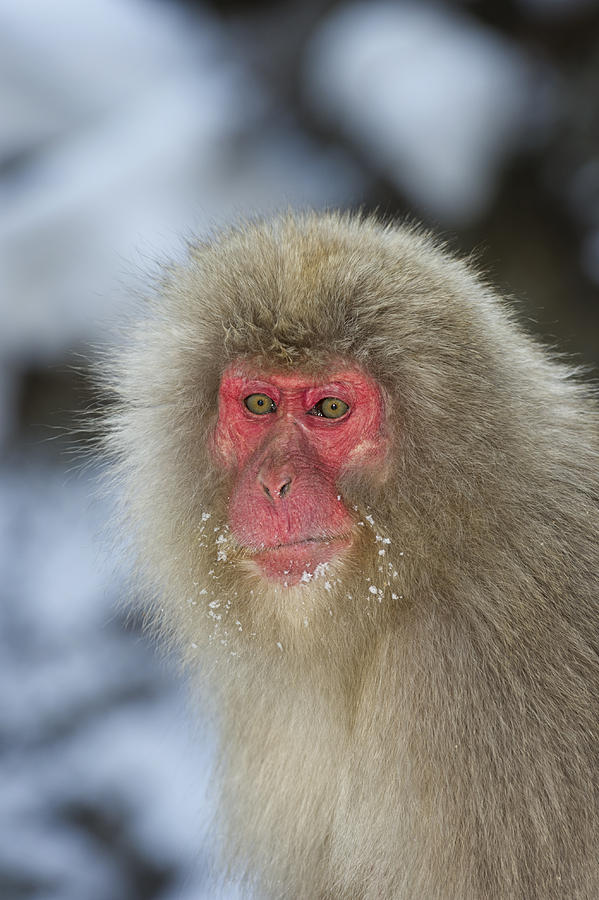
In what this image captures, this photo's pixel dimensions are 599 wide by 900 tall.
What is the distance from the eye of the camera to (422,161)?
24.7ft

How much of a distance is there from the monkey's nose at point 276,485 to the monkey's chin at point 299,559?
12cm

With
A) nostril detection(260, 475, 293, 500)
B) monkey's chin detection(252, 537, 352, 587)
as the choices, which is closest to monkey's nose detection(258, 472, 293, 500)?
nostril detection(260, 475, 293, 500)

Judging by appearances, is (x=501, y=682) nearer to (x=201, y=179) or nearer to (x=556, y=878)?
(x=556, y=878)

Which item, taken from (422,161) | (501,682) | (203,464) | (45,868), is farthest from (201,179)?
(501,682)

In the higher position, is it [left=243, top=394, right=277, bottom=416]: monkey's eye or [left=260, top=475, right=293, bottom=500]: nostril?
[left=243, top=394, right=277, bottom=416]: monkey's eye

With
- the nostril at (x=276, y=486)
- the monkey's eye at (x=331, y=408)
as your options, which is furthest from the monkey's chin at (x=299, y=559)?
the monkey's eye at (x=331, y=408)

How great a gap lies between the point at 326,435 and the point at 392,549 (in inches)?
12.9

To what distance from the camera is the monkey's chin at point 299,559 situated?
8.70ft

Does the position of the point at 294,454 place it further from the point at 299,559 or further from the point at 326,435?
the point at 299,559

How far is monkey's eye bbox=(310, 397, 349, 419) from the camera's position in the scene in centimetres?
278

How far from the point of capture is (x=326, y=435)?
2.80m

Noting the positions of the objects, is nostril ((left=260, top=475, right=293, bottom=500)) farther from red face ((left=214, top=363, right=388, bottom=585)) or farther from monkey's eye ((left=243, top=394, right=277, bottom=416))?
monkey's eye ((left=243, top=394, right=277, bottom=416))

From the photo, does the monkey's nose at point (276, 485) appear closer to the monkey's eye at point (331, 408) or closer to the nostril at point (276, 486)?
the nostril at point (276, 486)

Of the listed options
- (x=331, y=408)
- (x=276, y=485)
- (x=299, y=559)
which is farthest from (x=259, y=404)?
(x=299, y=559)
